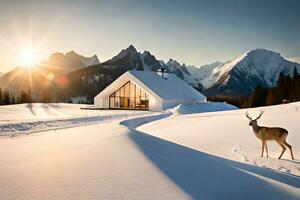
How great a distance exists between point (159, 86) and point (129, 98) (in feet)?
15.2

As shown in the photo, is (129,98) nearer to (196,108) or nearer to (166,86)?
(166,86)

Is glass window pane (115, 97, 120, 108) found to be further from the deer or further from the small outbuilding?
the deer

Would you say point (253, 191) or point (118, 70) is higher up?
point (118, 70)

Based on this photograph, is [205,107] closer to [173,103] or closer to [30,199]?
[173,103]

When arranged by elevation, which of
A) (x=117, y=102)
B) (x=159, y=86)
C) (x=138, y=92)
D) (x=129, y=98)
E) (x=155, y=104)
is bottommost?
(x=155, y=104)

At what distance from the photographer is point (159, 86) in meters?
40.4

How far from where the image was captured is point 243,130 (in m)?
12.3

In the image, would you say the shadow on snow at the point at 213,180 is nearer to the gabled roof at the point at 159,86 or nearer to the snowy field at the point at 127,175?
the snowy field at the point at 127,175

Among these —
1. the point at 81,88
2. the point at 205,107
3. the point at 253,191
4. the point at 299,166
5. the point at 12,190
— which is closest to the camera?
the point at 12,190

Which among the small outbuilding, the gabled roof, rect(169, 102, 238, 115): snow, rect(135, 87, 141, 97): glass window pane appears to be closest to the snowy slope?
rect(169, 102, 238, 115): snow

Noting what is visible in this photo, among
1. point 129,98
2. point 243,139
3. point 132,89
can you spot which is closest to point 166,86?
point 132,89

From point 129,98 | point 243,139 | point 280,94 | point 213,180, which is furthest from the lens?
point 280,94

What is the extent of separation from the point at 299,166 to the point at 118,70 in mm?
160822

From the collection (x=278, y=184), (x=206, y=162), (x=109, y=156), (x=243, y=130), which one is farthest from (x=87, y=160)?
(x=243, y=130)
